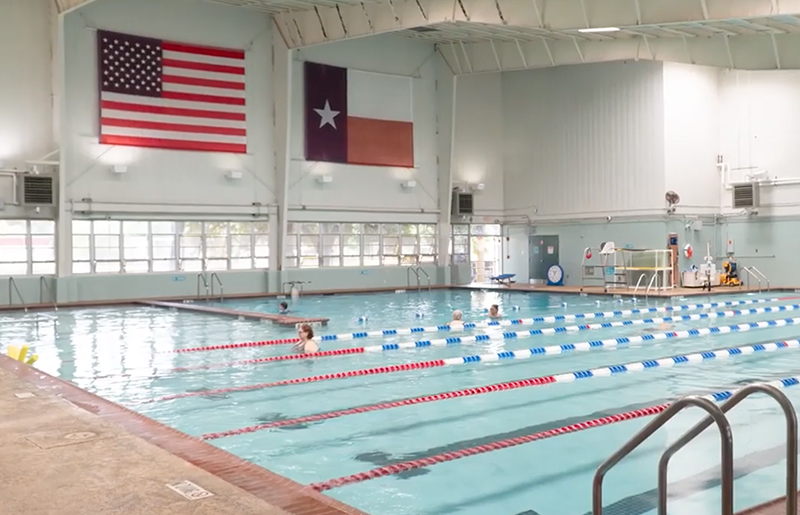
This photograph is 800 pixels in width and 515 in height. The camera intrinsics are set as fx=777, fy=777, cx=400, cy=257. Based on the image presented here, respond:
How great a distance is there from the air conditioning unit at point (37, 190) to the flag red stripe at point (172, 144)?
6.16 feet

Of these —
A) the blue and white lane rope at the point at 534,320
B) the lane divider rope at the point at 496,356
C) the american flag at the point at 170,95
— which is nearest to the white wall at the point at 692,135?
the blue and white lane rope at the point at 534,320

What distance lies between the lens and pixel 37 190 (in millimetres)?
19875

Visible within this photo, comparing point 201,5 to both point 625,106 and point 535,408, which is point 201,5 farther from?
point 535,408

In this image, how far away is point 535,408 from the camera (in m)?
7.49

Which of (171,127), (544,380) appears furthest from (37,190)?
(544,380)

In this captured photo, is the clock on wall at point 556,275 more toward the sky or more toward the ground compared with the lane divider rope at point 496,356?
more toward the sky

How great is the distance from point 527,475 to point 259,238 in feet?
64.8

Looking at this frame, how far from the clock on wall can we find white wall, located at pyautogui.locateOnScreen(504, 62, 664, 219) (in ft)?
6.56

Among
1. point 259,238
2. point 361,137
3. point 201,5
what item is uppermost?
point 201,5

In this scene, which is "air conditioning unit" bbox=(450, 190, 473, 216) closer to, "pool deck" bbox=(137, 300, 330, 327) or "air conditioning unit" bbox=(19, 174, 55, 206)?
"pool deck" bbox=(137, 300, 330, 327)

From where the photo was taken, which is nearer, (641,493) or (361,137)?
(641,493)

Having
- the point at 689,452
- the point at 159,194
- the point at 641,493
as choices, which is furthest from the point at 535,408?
the point at 159,194

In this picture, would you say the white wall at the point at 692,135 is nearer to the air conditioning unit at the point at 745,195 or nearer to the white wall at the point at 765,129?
the white wall at the point at 765,129

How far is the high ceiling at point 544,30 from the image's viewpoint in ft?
54.0
